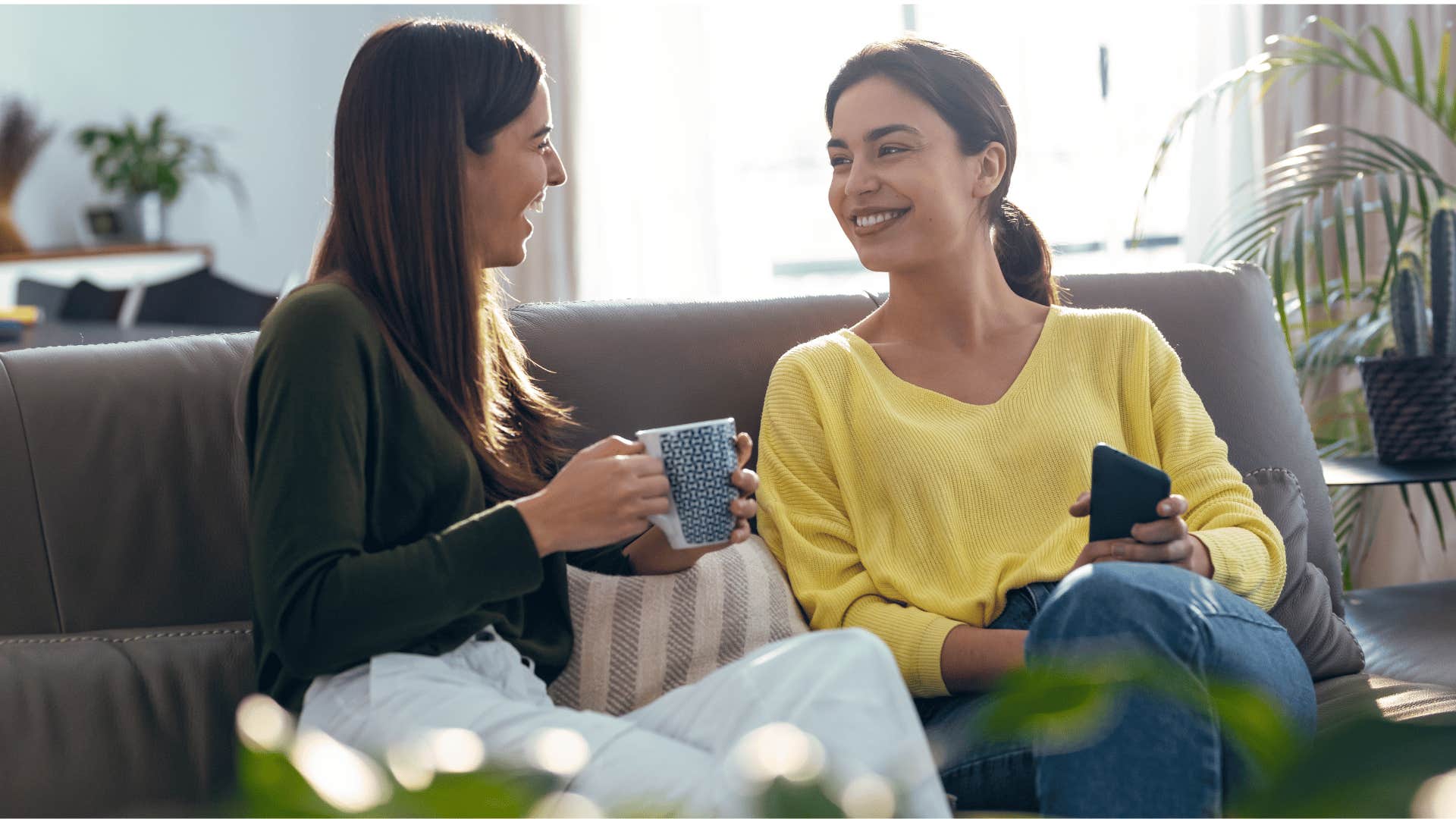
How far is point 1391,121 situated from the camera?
10.3ft

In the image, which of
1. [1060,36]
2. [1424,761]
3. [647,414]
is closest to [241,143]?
[1060,36]

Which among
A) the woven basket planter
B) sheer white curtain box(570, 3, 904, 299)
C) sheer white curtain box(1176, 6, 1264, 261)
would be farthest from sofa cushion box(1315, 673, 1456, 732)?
sheer white curtain box(570, 3, 904, 299)

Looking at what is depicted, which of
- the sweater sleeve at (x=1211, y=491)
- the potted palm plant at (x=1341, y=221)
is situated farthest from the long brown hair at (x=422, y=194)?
the potted palm plant at (x=1341, y=221)

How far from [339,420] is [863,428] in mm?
673

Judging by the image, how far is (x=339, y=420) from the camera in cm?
106

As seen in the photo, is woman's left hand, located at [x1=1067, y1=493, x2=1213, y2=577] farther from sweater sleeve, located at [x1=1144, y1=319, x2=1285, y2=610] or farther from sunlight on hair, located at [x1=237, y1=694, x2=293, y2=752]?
sunlight on hair, located at [x1=237, y1=694, x2=293, y2=752]

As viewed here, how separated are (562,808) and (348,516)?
2.57 ft

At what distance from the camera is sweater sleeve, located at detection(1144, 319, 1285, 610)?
1.40 meters

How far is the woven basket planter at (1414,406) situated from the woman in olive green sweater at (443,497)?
1329mm

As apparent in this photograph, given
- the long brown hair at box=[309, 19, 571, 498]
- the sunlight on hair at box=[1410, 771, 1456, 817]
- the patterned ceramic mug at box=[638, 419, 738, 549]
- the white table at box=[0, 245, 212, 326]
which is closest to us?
the sunlight on hair at box=[1410, 771, 1456, 817]

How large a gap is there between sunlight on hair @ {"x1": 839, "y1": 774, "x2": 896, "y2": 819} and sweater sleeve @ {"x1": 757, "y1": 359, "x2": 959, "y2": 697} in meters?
1.10

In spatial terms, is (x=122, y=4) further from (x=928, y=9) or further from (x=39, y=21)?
(x=928, y=9)

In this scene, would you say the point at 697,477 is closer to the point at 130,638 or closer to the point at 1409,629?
the point at 130,638

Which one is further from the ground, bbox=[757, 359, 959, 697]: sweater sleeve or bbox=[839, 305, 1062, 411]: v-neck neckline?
bbox=[839, 305, 1062, 411]: v-neck neckline
